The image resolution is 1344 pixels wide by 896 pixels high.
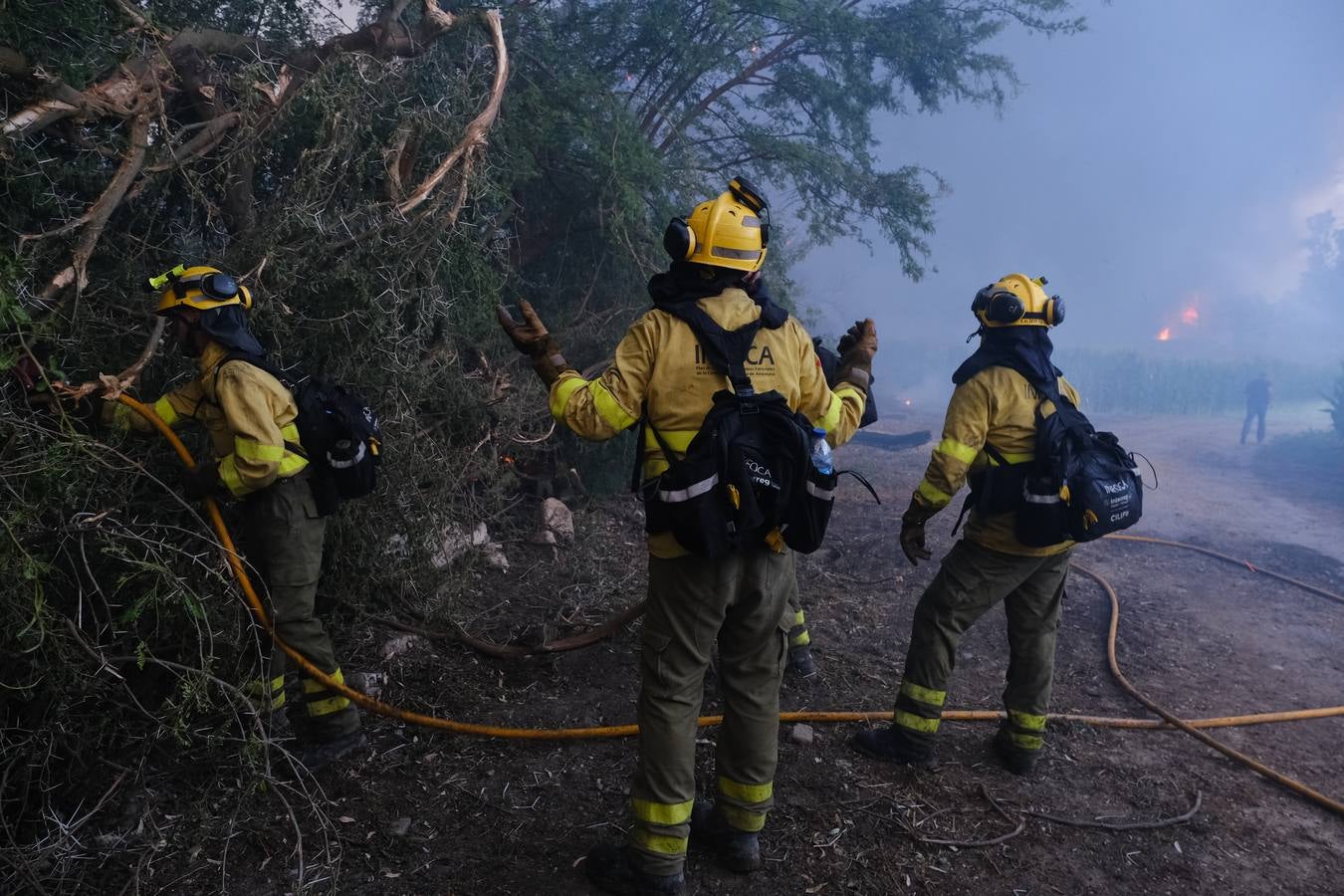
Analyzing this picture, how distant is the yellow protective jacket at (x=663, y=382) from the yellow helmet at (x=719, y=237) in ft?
0.45

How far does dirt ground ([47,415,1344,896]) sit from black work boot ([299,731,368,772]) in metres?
0.08

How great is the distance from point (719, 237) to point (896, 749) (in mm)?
2672

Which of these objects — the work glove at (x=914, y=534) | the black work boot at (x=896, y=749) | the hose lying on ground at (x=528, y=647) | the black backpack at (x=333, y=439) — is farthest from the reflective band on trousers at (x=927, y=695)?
the black backpack at (x=333, y=439)

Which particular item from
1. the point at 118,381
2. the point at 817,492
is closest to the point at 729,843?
the point at 817,492

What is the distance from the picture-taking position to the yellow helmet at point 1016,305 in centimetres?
370

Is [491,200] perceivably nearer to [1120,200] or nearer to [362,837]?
[362,837]

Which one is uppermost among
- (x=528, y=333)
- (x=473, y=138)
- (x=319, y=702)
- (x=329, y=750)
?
(x=473, y=138)

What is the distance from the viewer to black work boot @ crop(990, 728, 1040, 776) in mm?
3900

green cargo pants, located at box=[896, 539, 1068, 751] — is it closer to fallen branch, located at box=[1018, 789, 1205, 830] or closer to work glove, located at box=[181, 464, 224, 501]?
fallen branch, located at box=[1018, 789, 1205, 830]

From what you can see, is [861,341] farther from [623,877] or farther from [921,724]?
[623,877]

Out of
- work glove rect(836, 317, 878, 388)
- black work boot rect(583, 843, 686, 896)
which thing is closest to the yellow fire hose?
black work boot rect(583, 843, 686, 896)

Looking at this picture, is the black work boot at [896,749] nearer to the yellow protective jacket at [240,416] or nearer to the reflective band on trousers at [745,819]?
the reflective band on trousers at [745,819]

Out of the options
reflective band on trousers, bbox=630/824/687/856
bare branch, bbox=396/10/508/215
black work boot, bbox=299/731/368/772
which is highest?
bare branch, bbox=396/10/508/215

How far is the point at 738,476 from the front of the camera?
271cm
